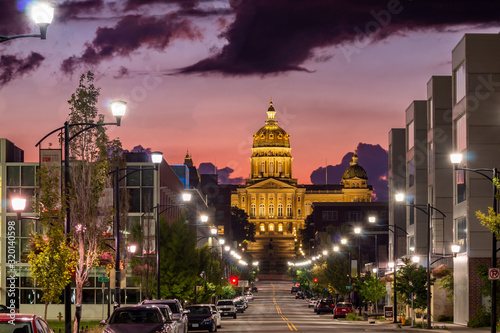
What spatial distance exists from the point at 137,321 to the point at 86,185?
999 cm

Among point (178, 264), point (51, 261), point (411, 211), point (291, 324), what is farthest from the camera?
point (411, 211)

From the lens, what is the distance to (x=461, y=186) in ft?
191


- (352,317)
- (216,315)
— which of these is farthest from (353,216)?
(216,315)

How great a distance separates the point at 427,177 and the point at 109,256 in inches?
1649

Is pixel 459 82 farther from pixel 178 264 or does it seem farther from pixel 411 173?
pixel 178 264

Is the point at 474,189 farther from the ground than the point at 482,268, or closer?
farther from the ground

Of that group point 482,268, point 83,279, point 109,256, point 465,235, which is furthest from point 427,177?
point 83,279

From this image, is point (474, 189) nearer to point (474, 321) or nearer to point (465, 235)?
point (465, 235)

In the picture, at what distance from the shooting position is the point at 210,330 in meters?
43.9

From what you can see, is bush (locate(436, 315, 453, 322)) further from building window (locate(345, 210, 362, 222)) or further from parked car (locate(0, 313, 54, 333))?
building window (locate(345, 210, 362, 222))

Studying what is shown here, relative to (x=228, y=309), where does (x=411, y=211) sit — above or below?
above

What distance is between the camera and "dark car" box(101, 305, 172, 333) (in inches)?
1008

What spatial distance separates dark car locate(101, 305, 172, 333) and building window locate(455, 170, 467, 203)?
34370 millimetres

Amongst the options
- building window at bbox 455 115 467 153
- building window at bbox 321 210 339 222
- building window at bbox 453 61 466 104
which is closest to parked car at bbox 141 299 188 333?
building window at bbox 455 115 467 153
